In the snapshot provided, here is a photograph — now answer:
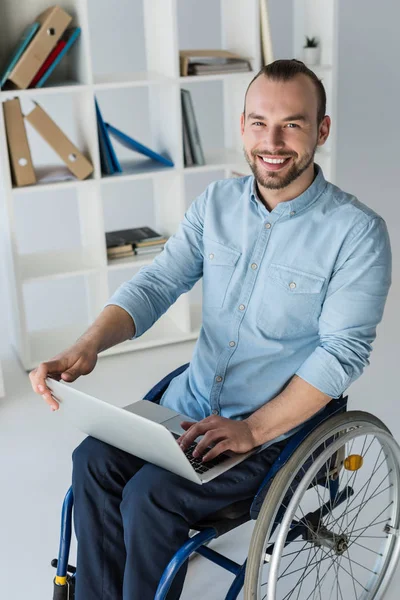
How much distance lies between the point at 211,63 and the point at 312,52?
0.44 meters

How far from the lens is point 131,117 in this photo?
5.29 metres

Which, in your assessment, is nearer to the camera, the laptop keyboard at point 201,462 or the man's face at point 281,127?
the laptop keyboard at point 201,462

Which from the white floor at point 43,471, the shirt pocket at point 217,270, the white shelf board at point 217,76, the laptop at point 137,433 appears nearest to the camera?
the laptop at point 137,433

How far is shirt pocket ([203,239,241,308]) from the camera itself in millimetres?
2047

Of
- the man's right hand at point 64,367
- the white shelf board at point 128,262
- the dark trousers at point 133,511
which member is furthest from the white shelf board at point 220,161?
the dark trousers at point 133,511

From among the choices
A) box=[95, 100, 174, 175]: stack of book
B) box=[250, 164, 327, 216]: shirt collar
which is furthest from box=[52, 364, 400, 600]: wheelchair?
box=[95, 100, 174, 175]: stack of book

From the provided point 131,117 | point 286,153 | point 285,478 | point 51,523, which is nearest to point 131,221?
point 131,117

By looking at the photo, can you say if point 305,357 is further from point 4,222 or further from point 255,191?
point 4,222

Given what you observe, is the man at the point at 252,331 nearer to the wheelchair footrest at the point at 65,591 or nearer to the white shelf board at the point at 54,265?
the wheelchair footrest at the point at 65,591

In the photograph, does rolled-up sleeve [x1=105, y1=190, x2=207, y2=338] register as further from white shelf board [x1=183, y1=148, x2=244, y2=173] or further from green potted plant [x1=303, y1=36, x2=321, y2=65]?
green potted plant [x1=303, y1=36, x2=321, y2=65]

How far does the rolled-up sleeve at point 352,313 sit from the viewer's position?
6.00 feet

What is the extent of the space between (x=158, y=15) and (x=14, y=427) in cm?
170

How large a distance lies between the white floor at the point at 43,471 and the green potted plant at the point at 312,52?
4.25 feet

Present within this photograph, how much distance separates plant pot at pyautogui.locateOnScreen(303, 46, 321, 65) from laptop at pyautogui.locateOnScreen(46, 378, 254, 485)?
2.11 meters
